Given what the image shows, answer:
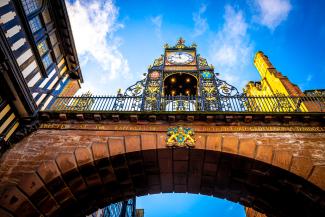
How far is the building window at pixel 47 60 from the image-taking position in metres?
11.1

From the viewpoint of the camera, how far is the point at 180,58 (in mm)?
13992

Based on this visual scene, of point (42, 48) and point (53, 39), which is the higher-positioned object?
point (53, 39)

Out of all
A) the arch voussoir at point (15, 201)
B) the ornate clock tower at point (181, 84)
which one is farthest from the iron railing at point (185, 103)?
the arch voussoir at point (15, 201)

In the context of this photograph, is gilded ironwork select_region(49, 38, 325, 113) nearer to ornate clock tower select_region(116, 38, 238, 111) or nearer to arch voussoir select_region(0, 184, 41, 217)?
ornate clock tower select_region(116, 38, 238, 111)

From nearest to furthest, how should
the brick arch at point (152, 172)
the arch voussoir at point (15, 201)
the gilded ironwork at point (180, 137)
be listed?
the arch voussoir at point (15, 201)
the brick arch at point (152, 172)
the gilded ironwork at point (180, 137)

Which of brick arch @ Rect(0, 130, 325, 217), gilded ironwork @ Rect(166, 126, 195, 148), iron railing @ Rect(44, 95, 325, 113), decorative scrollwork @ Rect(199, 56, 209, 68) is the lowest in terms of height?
brick arch @ Rect(0, 130, 325, 217)

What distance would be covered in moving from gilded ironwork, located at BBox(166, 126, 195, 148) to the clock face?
666 cm

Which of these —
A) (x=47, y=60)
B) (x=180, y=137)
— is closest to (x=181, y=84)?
(x=180, y=137)

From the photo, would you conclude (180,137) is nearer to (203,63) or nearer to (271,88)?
(203,63)

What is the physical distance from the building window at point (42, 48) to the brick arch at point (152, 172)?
4.73 m

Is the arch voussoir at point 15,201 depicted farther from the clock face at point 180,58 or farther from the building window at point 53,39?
the clock face at point 180,58

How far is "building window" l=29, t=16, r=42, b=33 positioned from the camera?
10.2 metres

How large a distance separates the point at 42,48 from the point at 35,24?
3.71ft

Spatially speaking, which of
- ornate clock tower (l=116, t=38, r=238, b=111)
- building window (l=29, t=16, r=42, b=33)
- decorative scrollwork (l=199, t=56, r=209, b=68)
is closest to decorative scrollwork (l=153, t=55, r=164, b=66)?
ornate clock tower (l=116, t=38, r=238, b=111)
